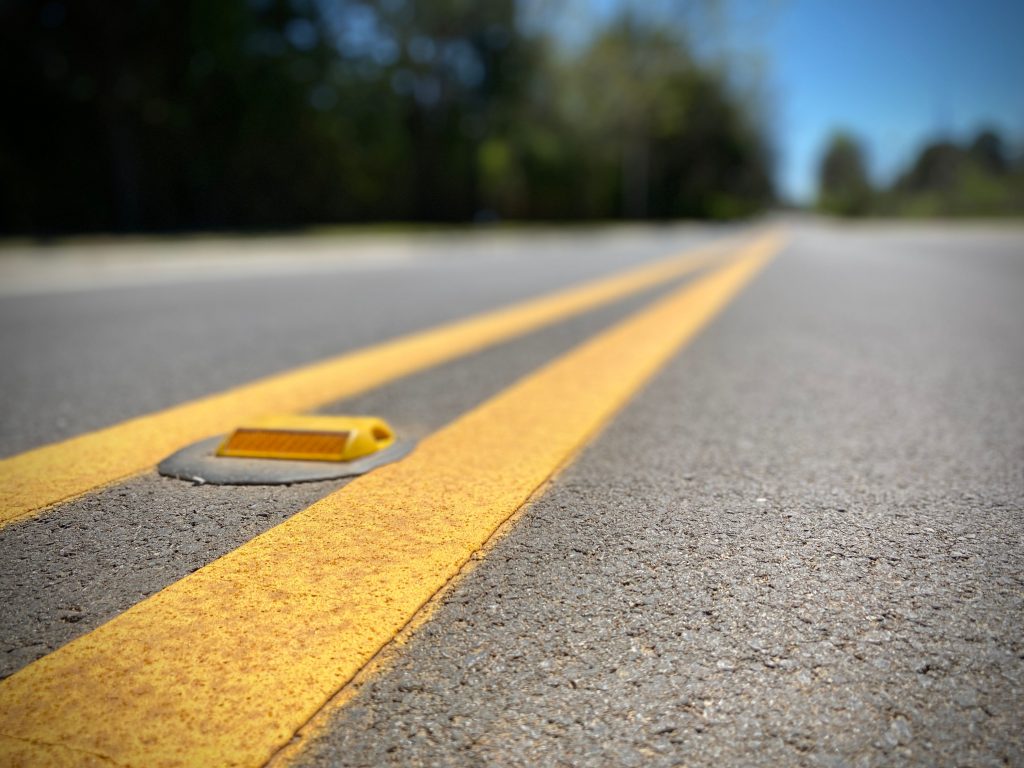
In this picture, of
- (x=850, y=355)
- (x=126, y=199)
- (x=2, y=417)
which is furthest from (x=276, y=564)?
(x=126, y=199)

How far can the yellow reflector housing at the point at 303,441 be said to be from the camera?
1.78 metres

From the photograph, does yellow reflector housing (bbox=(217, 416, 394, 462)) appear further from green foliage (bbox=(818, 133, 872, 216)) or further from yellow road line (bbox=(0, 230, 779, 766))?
→ green foliage (bbox=(818, 133, 872, 216))

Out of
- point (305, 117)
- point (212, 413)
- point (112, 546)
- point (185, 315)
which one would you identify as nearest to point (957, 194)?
point (305, 117)

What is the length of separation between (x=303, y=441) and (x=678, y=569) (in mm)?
938

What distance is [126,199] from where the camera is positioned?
17719 mm

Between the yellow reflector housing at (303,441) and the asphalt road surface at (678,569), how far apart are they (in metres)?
0.17

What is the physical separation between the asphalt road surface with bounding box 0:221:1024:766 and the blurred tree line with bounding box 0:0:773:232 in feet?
55.9

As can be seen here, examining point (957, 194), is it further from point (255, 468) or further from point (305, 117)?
point (255, 468)

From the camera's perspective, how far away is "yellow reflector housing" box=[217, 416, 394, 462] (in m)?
1.78

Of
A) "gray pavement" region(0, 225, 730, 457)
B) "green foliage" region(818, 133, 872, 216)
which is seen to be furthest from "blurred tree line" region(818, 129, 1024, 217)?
"green foliage" region(818, 133, 872, 216)

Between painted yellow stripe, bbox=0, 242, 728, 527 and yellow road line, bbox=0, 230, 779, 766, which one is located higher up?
painted yellow stripe, bbox=0, 242, 728, 527

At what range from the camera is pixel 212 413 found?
2.21 m

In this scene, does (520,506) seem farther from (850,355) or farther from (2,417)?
(850,355)

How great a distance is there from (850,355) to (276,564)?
2.74 meters
